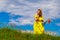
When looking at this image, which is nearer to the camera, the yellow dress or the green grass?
the green grass

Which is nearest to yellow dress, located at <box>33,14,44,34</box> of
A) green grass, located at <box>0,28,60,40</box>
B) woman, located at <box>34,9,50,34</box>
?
woman, located at <box>34,9,50,34</box>

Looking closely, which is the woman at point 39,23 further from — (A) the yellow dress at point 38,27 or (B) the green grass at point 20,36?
(B) the green grass at point 20,36

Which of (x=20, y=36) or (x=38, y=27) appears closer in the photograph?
(x=20, y=36)

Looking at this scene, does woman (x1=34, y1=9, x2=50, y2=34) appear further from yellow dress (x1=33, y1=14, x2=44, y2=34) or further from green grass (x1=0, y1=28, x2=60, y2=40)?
green grass (x1=0, y1=28, x2=60, y2=40)

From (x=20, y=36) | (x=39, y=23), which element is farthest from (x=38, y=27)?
(x=20, y=36)

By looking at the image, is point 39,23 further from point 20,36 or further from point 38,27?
point 20,36

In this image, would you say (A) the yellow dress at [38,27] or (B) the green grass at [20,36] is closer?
(B) the green grass at [20,36]

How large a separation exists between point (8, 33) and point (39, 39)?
233 centimetres

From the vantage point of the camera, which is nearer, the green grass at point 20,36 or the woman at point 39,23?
the green grass at point 20,36

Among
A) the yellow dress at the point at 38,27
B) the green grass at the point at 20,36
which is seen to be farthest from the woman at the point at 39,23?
the green grass at the point at 20,36

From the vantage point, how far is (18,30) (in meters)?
15.3

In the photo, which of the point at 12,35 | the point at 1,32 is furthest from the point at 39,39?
the point at 1,32

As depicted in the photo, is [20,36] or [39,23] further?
[39,23]

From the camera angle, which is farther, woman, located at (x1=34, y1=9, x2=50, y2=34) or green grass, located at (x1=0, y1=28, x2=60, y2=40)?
woman, located at (x1=34, y1=9, x2=50, y2=34)
